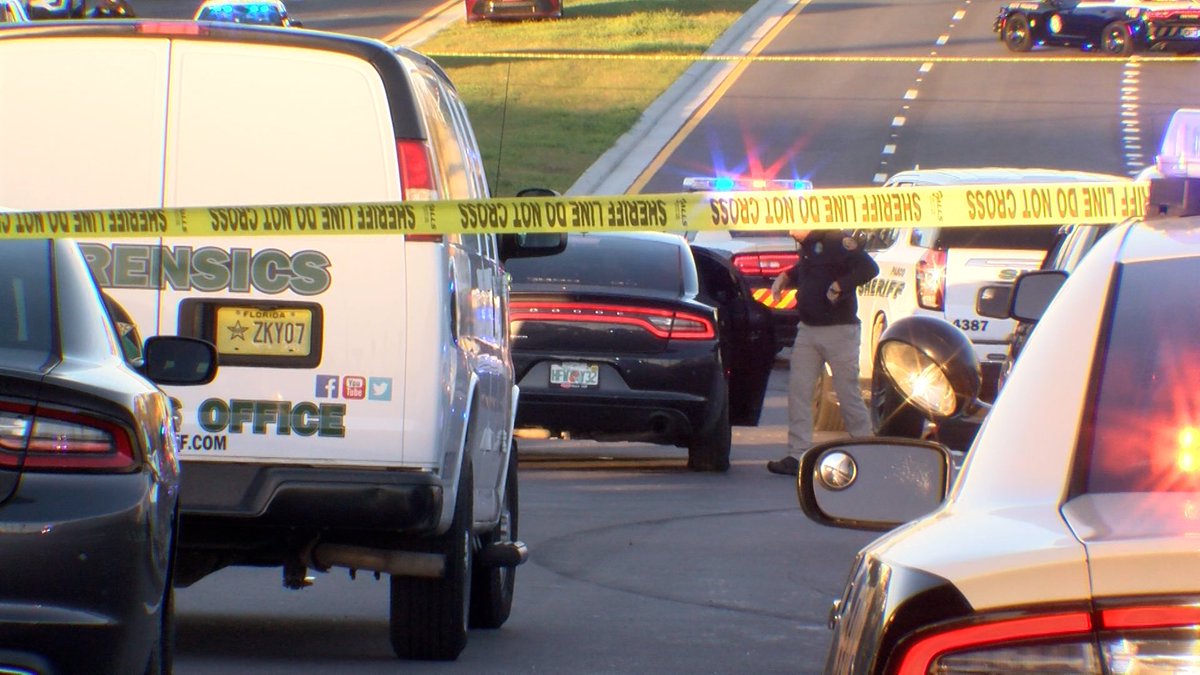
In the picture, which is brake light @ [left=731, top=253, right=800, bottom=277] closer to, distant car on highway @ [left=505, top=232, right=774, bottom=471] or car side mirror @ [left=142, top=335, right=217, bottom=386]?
distant car on highway @ [left=505, top=232, right=774, bottom=471]

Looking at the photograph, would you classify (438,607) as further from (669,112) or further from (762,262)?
(669,112)

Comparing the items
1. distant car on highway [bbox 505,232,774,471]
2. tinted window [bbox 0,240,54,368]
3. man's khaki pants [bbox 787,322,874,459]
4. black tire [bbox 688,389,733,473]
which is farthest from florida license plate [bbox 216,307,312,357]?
man's khaki pants [bbox 787,322,874,459]

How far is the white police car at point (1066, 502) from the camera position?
250cm

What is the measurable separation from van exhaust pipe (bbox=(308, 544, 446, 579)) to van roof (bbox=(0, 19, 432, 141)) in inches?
54.7

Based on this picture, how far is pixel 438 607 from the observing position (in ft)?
23.3

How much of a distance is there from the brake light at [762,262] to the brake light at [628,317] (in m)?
6.92

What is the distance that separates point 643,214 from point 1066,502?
320cm

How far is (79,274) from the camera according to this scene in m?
5.43

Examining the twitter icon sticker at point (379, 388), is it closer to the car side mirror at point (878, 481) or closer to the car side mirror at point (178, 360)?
the car side mirror at point (178, 360)

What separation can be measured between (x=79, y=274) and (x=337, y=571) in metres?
4.23

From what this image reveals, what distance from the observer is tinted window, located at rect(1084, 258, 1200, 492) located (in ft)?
9.70

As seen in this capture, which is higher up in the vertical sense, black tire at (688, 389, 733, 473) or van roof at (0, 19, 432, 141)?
van roof at (0, 19, 432, 141)

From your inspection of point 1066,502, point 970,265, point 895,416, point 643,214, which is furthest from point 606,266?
point 1066,502

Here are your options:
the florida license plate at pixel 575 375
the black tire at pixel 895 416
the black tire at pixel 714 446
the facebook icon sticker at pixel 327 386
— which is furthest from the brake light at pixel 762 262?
the facebook icon sticker at pixel 327 386
